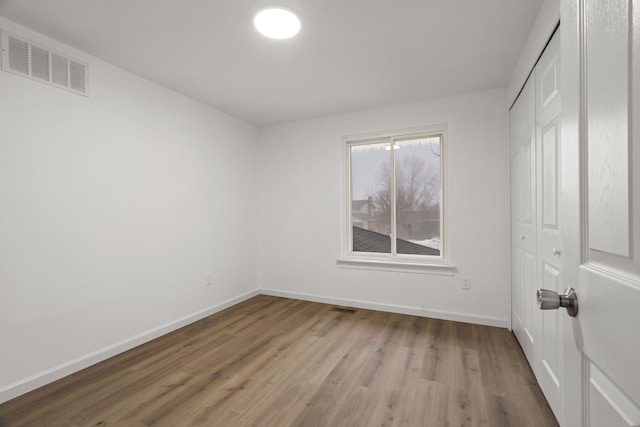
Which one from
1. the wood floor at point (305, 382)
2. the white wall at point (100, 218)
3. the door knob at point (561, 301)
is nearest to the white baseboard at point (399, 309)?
the wood floor at point (305, 382)

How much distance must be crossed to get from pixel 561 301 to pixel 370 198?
316 cm

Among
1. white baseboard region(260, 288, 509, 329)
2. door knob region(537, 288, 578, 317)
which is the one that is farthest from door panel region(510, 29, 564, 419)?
door knob region(537, 288, 578, 317)

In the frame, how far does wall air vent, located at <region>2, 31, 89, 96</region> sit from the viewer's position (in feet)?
6.35

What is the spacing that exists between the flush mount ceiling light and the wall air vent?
4.89 ft

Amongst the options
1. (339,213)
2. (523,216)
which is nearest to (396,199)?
(339,213)

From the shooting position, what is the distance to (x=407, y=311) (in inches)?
134

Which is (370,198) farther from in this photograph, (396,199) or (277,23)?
(277,23)

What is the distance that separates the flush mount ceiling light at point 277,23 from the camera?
6.10ft

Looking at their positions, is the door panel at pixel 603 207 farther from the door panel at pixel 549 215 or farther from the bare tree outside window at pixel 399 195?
the bare tree outside window at pixel 399 195

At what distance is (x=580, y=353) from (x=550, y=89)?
166cm

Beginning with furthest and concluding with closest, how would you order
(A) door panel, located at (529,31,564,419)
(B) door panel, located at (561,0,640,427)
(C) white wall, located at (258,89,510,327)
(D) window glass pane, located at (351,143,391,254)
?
(D) window glass pane, located at (351,143,391,254)
(C) white wall, located at (258,89,510,327)
(A) door panel, located at (529,31,564,419)
(B) door panel, located at (561,0,640,427)

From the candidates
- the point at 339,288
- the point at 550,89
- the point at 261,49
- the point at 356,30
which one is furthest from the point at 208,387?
the point at 550,89

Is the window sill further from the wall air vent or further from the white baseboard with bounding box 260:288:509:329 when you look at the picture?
the wall air vent

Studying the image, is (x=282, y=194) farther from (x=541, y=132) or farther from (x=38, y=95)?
(x=541, y=132)
